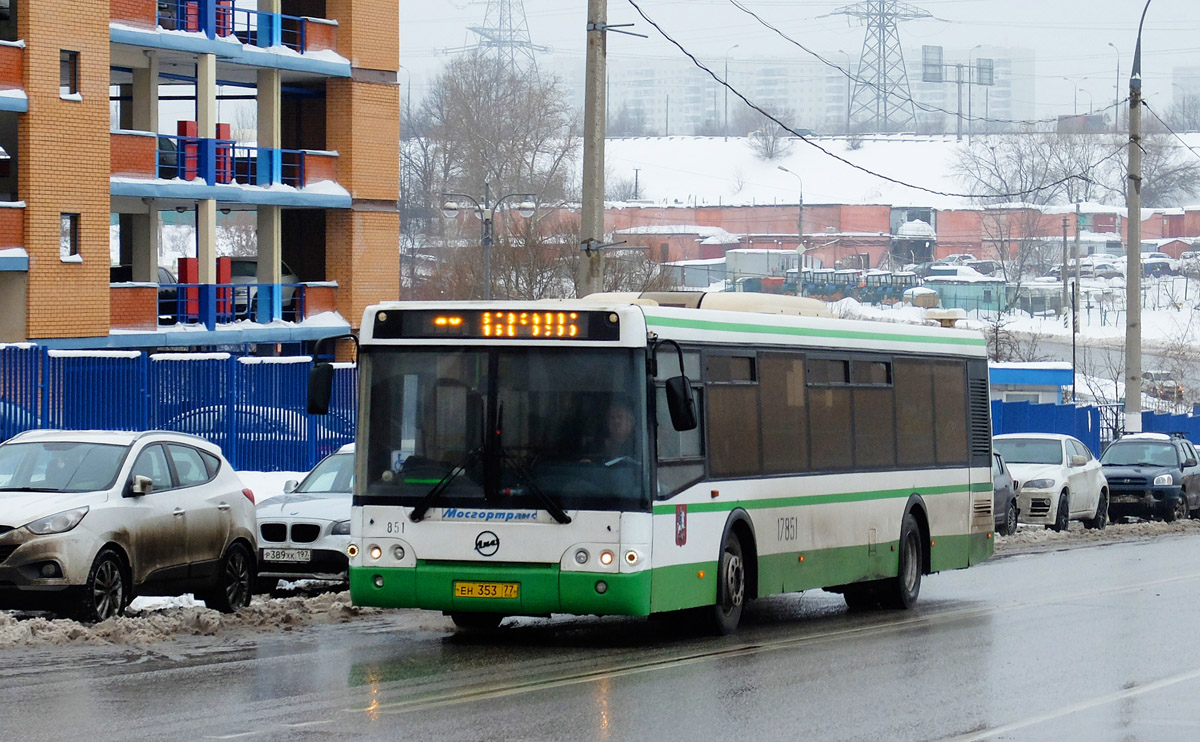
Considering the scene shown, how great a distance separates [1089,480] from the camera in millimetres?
29391

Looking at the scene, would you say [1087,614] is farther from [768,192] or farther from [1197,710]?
[768,192]

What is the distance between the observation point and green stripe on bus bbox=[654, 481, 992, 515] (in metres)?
12.4

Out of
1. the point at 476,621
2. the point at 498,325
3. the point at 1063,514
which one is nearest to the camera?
the point at 498,325

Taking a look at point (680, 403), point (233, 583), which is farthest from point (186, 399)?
point (680, 403)

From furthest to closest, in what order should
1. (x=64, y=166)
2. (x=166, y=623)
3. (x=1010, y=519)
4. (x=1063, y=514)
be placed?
→ (x=64, y=166) < (x=1063, y=514) < (x=1010, y=519) < (x=166, y=623)

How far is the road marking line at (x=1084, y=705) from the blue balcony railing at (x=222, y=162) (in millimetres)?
31140

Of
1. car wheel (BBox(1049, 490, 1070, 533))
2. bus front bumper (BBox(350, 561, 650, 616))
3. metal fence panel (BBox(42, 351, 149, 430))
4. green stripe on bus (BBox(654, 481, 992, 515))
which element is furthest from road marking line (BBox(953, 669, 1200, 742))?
metal fence panel (BBox(42, 351, 149, 430))

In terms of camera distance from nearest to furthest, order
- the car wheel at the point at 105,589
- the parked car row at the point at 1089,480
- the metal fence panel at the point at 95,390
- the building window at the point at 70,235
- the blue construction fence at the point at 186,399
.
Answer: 1. the car wheel at the point at 105,589
2. the blue construction fence at the point at 186,399
3. the metal fence panel at the point at 95,390
4. the parked car row at the point at 1089,480
5. the building window at the point at 70,235

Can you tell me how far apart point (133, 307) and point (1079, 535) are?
21.1 meters

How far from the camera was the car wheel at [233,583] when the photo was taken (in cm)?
1448

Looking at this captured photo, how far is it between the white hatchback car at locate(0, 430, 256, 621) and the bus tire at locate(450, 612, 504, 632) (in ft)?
7.67

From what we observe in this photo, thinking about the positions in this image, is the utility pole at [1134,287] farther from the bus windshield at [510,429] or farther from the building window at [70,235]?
the bus windshield at [510,429]

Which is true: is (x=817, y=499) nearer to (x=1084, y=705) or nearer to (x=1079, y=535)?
(x=1084, y=705)

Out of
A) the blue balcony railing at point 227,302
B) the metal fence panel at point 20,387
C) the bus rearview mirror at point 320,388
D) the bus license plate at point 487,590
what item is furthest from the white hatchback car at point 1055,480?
the blue balcony railing at point 227,302
